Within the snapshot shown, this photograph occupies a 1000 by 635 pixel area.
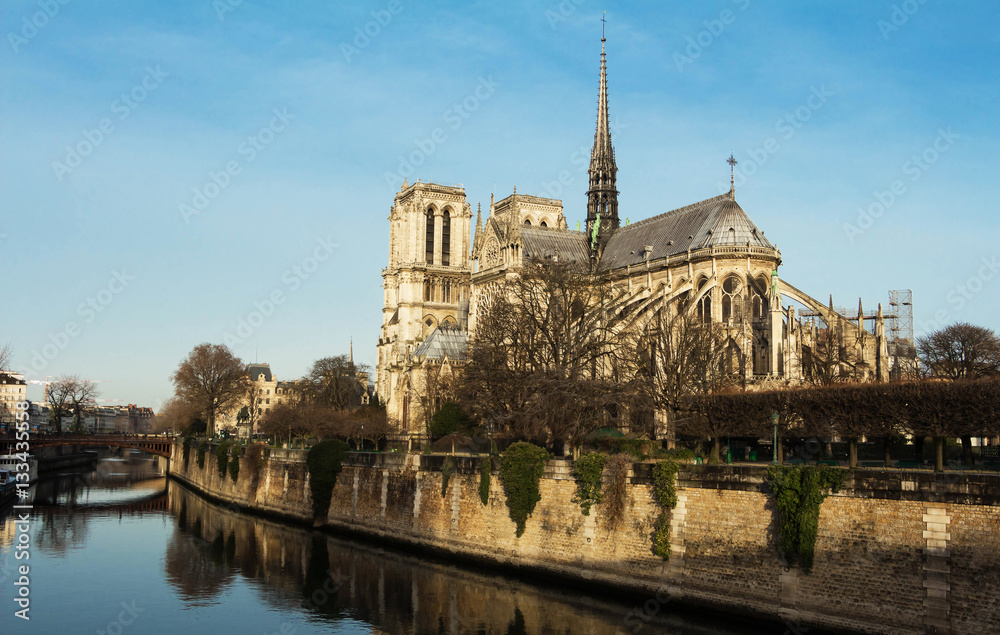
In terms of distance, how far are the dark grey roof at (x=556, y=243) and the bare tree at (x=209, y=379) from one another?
32.0 m

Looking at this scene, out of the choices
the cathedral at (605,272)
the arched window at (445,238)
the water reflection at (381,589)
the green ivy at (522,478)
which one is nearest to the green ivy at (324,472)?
the water reflection at (381,589)

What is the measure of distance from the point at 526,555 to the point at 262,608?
29.5 ft

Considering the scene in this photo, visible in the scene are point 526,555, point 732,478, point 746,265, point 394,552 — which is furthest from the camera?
point 746,265

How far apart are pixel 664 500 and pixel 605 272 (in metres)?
28.4

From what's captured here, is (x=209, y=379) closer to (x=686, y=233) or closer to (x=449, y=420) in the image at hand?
(x=449, y=420)

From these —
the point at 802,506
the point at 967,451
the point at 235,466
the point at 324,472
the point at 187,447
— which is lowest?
the point at 235,466

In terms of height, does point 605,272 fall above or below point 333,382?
above

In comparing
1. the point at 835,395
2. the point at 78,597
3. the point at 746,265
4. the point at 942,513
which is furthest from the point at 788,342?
the point at 78,597

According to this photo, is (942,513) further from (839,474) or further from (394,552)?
(394,552)

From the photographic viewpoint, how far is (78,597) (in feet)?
96.8

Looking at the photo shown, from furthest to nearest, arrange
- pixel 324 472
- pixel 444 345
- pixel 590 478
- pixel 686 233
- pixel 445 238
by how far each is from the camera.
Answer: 1. pixel 445 238
2. pixel 444 345
3. pixel 686 233
4. pixel 324 472
5. pixel 590 478

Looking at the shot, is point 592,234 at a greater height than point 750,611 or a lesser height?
greater

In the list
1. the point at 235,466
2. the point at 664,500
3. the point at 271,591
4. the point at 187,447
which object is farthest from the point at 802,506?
the point at 187,447

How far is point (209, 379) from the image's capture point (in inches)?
3260
